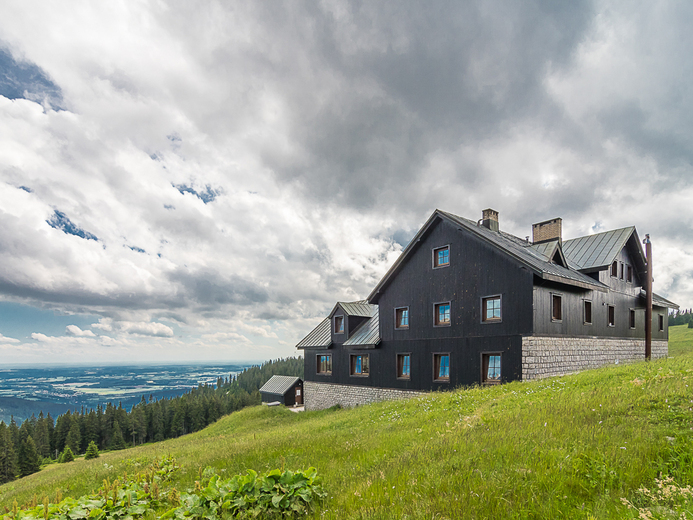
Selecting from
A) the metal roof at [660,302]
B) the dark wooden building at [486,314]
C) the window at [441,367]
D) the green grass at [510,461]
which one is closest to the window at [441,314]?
the dark wooden building at [486,314]

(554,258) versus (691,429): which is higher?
(554,258)

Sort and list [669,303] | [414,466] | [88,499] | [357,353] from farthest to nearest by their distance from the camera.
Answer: [669,303] → [357,353] → [414,466] → [88,499]

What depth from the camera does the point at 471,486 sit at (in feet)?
16.4

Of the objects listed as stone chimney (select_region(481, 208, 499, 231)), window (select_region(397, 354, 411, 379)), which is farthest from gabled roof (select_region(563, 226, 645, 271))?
window (select_region(397, 354, 411, 379))

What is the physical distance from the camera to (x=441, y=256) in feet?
74.5

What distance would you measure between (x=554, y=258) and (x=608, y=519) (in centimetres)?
2129

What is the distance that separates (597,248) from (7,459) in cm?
9569

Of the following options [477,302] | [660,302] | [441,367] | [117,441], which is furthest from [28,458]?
[660,302]

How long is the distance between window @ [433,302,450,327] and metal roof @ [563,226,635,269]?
10439mm

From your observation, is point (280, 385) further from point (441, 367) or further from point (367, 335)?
point (441, 367)

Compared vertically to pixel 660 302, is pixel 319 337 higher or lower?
lower

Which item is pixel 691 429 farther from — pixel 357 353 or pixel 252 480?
pixel 357 353

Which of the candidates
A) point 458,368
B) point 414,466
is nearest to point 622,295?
point 458,368

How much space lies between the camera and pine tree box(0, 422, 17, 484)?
66.2 meters
